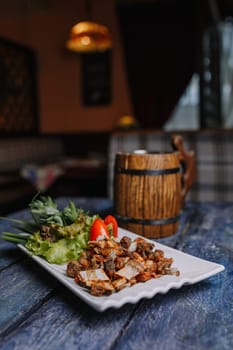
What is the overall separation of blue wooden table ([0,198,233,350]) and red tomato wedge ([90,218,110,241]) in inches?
5.5

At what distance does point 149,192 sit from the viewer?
3.70 ft

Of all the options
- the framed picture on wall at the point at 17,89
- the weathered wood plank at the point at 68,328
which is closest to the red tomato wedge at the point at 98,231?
the weathered wood plank at the point at 68,328

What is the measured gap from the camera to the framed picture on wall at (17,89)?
548 cm

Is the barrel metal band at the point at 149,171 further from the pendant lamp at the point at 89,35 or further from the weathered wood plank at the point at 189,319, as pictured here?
the pendant lamp at the point at 89,35

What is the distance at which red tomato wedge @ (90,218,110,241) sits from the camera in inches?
35.6

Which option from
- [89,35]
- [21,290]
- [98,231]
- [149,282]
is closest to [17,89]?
[89,35]

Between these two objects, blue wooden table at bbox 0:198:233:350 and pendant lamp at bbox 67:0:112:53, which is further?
pendant lamp at bbox 67:0:112:53

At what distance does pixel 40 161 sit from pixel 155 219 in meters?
4.63

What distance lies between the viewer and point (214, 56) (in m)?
5.13

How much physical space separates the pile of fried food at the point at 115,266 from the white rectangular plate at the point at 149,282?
12 mm

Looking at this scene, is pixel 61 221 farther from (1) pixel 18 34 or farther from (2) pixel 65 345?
(1) pixel 18 34

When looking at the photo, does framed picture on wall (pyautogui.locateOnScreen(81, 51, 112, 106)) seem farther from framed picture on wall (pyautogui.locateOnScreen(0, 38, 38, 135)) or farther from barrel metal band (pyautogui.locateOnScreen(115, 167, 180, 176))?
barrel metal band (pyautogui.locateOnScreen(115, 167, 180, 176))

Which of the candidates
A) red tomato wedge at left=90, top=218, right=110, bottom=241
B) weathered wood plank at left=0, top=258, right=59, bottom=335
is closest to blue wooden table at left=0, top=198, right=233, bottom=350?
weathered wood plank at left=0, top=258, right=59, bottom=335

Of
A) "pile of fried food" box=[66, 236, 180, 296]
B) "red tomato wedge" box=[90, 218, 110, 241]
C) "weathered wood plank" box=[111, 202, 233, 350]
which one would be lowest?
"weathered wood plank" box=[111, 202, 233, 350]
